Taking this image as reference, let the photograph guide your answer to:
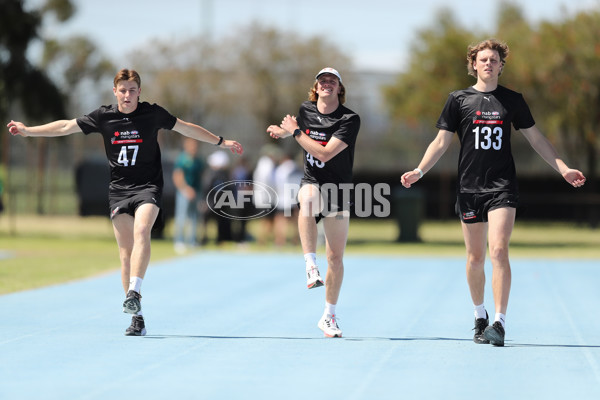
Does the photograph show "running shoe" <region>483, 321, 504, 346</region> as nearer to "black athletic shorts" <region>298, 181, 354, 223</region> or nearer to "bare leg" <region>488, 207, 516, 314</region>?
"bare leg" <region>488, 207, 516, 314</region>

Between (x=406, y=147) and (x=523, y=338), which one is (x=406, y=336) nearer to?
(x=523, y=338)

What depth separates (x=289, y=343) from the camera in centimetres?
827

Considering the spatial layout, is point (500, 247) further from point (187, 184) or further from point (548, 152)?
point (187, 184)

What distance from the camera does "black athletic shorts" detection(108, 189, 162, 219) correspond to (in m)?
8.80

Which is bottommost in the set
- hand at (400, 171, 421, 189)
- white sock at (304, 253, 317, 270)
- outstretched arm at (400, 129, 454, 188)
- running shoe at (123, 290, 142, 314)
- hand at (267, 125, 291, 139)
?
running shoe at (123, 290, 142, 314)

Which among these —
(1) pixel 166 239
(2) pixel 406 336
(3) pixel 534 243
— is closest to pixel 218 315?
(2) pixel 406 336

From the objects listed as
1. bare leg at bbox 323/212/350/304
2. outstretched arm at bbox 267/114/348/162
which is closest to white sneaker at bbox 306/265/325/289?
bare leg at bbox 323/212/350/304

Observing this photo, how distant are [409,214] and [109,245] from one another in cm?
Answer: 685

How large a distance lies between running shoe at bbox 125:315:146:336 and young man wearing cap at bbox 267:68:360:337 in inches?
57.3

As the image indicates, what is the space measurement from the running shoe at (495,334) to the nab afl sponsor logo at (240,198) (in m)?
13.4

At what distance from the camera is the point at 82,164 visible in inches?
968

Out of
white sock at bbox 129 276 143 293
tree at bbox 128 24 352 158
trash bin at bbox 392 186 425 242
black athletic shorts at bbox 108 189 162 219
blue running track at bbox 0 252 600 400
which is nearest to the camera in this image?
blue running track at bbox 0 252 600 400

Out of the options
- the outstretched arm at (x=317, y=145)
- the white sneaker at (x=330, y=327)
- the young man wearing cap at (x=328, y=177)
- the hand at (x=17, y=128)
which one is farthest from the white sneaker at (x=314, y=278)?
the hand at (x=17, y=128)

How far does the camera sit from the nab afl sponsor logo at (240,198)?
21688mm
